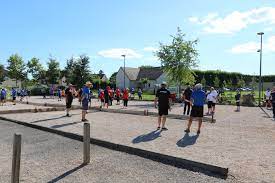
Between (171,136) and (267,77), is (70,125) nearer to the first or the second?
(171,136)

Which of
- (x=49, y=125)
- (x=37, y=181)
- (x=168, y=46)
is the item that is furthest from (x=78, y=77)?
(x=37, y=181)

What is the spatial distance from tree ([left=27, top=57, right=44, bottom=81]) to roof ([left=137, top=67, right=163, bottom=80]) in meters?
26.3

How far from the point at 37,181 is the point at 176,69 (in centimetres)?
3390

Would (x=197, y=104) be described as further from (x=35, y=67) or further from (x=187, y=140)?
(x=35, y=67)

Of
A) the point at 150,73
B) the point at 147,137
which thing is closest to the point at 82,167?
the point at 147,137

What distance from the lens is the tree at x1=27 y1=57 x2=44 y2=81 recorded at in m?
71.1

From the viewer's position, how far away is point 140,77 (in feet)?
300

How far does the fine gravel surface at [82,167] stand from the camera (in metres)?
7.35

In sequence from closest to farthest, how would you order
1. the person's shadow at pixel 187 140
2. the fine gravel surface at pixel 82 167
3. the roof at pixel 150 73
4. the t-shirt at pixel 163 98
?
the fine gravel surface at pixel 82 167 < the person's shadow at pixel 187 140 < the t-shirt at pixel 163 98 < the roof at pixel 150 73

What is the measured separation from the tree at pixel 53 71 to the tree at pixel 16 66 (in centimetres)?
762

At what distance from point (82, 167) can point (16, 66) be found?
67.1m

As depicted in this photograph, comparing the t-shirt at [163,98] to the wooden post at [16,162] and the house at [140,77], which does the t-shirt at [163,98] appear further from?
the house at [140,77]

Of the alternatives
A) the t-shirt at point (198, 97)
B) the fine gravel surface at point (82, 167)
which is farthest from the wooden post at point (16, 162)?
the t-shirt at point (198, 97)

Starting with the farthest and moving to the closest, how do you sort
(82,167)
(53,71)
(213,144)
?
(53,71) → (213,144) → (82,167)
